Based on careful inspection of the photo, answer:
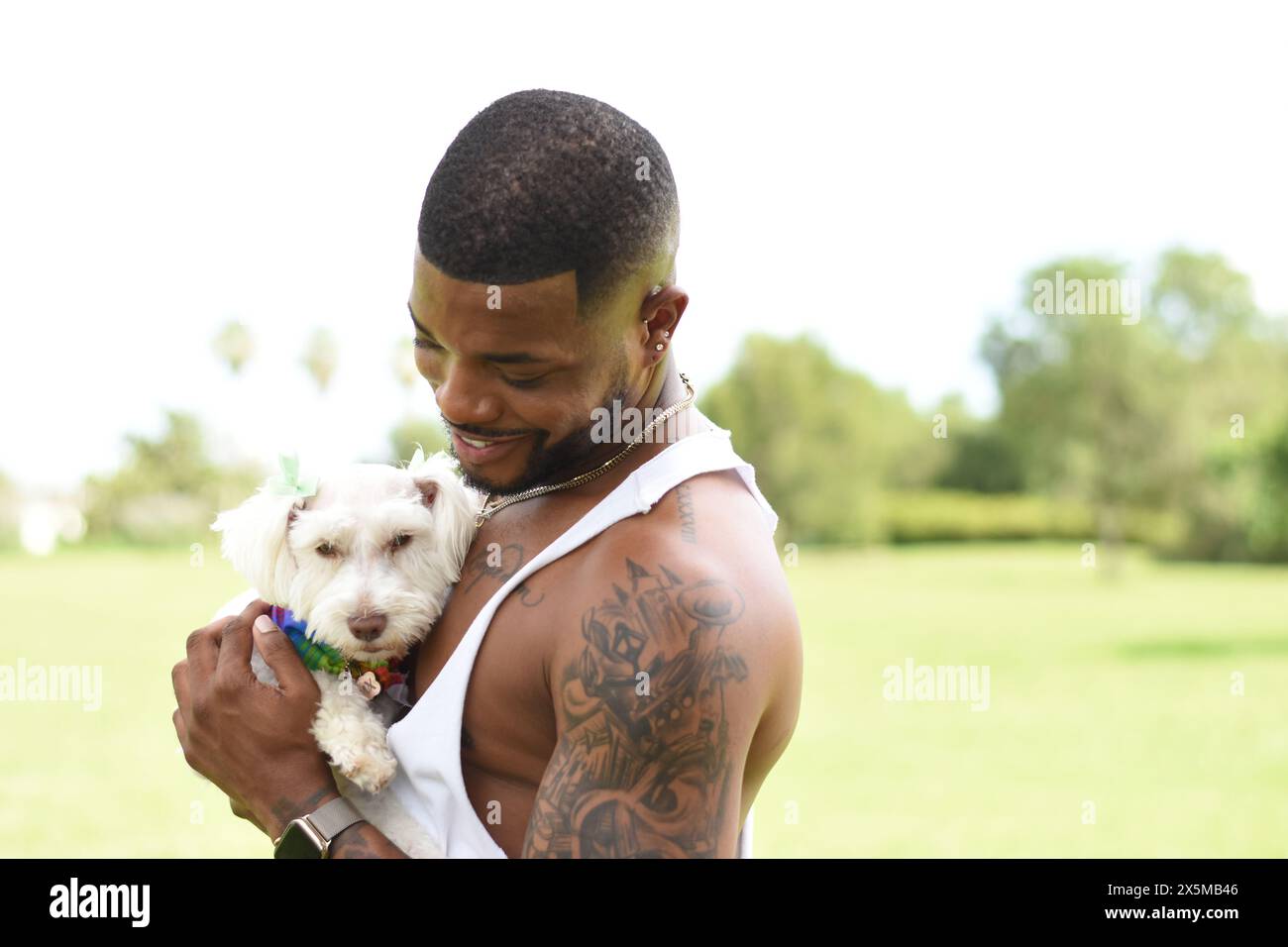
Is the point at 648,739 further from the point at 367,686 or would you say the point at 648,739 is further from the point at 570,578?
the point at 367,686

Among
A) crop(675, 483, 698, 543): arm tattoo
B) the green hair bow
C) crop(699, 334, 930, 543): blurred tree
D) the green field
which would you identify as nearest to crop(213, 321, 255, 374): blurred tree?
the green field

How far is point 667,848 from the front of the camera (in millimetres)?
2406

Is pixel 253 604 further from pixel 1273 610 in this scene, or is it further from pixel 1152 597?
pixel 1152 597

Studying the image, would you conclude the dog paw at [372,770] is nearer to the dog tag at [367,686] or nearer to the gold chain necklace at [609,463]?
the dog tag at [367,686]

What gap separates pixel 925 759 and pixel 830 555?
4883 cm

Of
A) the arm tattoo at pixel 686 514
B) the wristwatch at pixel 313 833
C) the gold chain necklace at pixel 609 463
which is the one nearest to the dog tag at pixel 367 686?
the wristwatch at pixel 313 833

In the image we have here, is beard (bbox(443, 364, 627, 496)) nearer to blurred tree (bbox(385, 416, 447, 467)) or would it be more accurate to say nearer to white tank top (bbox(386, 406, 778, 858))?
white tank top (bbox(386, 406, 778, 858))

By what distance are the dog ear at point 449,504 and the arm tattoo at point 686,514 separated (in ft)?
2.56

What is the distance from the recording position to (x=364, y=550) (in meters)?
3.34

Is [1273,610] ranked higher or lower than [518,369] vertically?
lower

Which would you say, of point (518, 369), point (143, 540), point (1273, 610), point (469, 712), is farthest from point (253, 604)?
point (143, 540)

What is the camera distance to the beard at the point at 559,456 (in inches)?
108

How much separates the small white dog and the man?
98mm

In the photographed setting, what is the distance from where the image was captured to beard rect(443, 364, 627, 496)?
275cm
